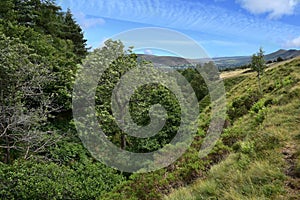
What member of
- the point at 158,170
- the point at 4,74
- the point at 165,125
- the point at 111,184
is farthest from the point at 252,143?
the point at 4,74

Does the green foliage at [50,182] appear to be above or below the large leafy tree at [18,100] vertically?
below

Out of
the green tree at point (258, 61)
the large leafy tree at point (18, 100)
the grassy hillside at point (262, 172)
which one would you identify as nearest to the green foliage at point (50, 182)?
the large leafy tree at point (18, 100)

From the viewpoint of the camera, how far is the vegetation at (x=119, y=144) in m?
5.18

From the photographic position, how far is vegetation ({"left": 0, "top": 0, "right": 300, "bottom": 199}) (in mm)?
5176

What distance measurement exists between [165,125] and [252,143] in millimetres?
8228

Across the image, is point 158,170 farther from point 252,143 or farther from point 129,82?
point 129,82

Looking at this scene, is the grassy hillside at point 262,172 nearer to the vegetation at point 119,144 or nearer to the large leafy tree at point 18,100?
the vegetation at point 119,144

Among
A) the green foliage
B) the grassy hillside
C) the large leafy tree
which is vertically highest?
the large leafy tree

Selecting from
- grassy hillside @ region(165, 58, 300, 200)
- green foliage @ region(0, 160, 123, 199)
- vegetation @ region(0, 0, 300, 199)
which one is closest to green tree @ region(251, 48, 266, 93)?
vegetation @ region(0, 0, 300, 199)

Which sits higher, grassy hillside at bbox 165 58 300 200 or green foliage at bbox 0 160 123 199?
grassy hillside at bbox 165 58 300 200

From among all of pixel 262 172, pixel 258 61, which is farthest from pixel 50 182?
pixel 258 61

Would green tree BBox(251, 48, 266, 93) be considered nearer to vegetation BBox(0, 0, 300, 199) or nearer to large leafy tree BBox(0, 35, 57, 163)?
vegetation BBox(0, 0, 300, 199)

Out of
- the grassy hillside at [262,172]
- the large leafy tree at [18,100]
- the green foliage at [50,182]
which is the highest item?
the large leafy tree at [18,100]

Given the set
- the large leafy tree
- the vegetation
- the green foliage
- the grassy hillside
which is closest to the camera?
the grassy hillside
